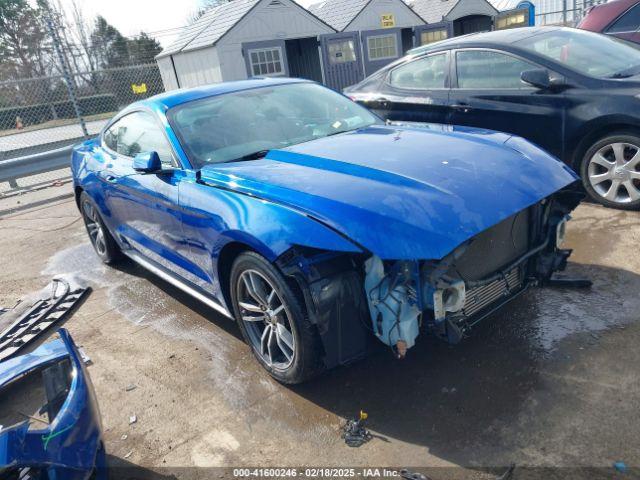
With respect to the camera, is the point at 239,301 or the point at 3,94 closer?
the point at 239,301

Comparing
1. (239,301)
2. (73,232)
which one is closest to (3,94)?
(73,232)

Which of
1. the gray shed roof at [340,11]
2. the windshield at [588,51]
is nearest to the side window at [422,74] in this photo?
the windshield at [588,51]

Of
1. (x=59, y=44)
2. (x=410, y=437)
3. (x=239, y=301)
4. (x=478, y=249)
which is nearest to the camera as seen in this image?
Result: (x=410, y=437)

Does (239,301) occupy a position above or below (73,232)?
above

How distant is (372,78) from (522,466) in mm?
5024

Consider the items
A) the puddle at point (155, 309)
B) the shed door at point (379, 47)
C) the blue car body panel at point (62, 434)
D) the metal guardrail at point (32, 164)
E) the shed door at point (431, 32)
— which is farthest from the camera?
the shed door at point (431, 32)

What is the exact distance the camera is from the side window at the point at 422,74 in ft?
18.4

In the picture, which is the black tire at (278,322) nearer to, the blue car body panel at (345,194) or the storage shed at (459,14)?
the blue car body panel at (345,194)

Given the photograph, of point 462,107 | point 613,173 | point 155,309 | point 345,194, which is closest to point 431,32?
point 462,107

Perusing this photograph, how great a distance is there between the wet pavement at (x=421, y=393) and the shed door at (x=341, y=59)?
42.7ft

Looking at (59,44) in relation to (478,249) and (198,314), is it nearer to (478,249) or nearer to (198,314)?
(198,314)

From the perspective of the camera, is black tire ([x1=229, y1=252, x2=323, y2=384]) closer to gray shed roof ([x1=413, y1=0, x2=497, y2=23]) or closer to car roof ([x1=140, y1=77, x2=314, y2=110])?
car roof ([x1=140, y1=77, x2=314, y2=110])

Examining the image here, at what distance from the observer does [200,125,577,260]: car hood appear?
7.64 feet

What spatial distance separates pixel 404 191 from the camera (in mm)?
2533
